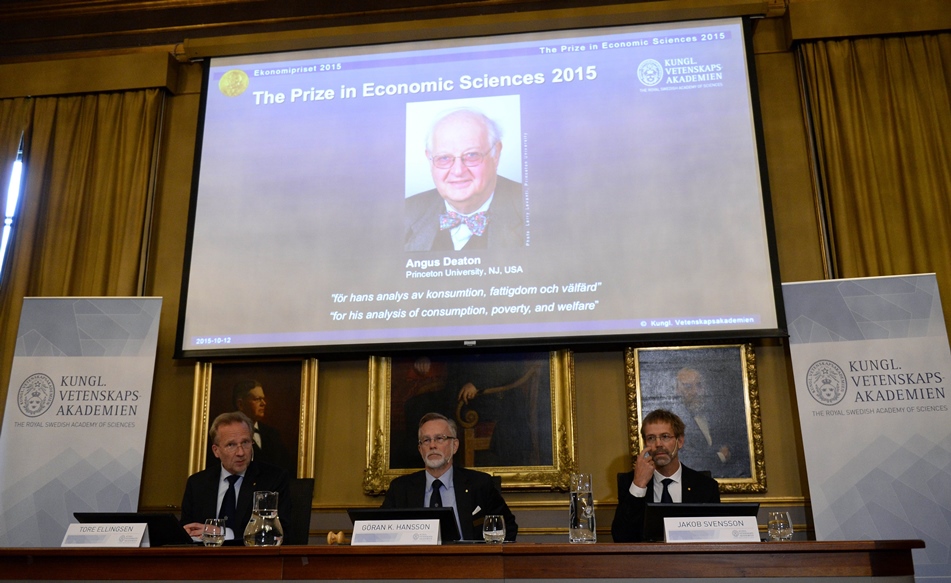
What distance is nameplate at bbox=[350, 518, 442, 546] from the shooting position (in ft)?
9.11

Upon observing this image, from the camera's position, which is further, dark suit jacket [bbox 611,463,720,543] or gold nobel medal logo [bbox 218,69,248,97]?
gold nobel medal logo [bbox 218,69,248,97]

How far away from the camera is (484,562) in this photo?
252 centimetres

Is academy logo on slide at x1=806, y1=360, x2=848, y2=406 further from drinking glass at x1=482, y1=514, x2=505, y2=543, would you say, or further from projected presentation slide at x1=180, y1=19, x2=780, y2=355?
drinking glass at x1=482, y1=514, x2=505, y2=543

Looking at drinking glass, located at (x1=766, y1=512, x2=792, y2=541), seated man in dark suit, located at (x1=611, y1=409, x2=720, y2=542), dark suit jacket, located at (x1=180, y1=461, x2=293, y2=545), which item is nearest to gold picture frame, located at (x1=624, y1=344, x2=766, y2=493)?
seated man in dark suit, located at (x1=611, y1=409, x2=720, y2=542)

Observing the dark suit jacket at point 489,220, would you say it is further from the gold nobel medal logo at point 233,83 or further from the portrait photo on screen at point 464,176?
the gold nobel medal logo at point 233,83

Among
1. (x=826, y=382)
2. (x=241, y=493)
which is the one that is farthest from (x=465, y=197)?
(x=826, y=382)

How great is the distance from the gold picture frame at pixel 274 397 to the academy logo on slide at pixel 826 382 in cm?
282

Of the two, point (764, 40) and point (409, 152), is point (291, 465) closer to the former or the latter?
point (409, 152)

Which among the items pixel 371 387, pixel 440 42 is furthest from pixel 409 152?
pixel 371 387

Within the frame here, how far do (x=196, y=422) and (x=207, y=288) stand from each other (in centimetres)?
81

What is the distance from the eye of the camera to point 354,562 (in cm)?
257

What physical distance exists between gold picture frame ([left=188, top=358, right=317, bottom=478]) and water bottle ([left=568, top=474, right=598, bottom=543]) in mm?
2442

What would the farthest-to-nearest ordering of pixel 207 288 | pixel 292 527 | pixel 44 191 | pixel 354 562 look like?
1. pixel 44 191
2. pixel 207 288
3. pixel 292 527
4. pixel 354 562

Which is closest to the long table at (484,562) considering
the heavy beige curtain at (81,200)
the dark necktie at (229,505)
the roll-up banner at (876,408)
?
the dark necktie at (229,505)
